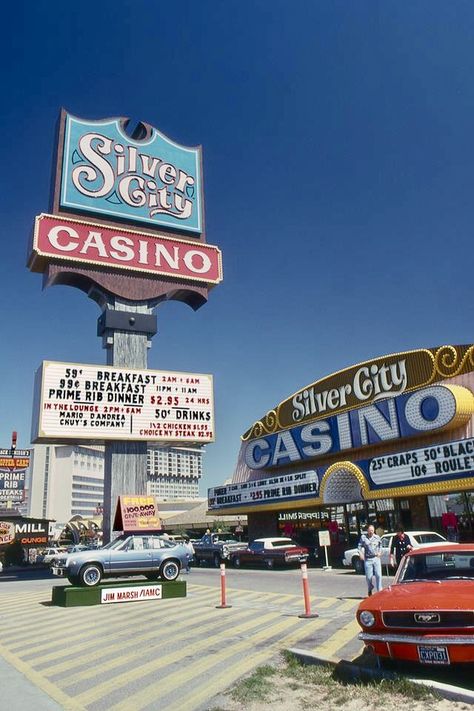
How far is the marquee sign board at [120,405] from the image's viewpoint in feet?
82.7

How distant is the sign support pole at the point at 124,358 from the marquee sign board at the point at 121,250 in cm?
207


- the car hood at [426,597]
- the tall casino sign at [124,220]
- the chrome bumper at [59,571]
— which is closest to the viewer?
the car hood at [426,597]

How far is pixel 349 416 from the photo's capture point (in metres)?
28.1

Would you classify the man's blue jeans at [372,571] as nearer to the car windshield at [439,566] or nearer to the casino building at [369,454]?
the car windshield at [439,566]

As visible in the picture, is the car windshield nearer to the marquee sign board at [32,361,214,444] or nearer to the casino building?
the casino building

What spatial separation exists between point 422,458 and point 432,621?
57.4 ft

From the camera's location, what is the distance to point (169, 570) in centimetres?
1755

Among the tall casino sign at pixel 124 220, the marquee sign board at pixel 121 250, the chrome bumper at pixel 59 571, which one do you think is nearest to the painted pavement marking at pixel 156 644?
the chrome bumper at pixel 59 571

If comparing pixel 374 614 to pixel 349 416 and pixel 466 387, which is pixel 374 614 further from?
pixel 349 416

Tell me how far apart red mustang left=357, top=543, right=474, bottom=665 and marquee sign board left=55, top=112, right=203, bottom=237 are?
27.0 meters

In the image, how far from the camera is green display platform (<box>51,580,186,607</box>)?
1460 centimetres

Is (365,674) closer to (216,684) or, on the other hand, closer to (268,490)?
(216,684)

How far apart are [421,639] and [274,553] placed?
21588 millimetres

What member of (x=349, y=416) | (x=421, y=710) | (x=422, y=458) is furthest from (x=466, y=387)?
(x=421, y=710)
